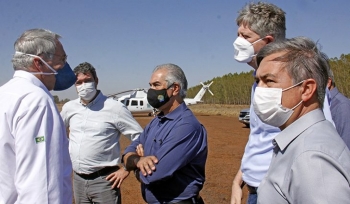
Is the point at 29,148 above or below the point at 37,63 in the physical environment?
below

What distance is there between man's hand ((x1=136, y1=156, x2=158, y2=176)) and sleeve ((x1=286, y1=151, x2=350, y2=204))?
1.58 metres

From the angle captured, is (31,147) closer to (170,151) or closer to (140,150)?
(170,151)

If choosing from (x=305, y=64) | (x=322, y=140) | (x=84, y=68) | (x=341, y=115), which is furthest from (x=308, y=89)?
(x=84, y=68)

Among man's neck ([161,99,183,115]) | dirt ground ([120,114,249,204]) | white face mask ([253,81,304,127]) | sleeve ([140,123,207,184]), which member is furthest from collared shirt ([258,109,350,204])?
dirt ground ([120,114,249,204])

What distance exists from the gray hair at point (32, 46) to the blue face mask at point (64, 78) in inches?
9.7

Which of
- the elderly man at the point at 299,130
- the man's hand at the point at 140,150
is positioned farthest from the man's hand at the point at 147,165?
the elderly man at the point at 299,130

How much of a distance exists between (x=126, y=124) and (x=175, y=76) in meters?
1.44

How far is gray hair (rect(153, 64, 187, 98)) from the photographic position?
336 cm

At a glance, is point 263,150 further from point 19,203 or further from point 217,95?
point 217,95

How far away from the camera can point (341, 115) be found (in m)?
2.88

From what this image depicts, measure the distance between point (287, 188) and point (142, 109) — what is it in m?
37.9

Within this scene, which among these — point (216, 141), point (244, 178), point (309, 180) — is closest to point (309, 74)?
point (309, 180)

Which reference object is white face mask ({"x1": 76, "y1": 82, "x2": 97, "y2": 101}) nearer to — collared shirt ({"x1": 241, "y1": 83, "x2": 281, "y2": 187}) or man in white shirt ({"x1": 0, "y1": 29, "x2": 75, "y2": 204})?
man in white shirt ({"x1": 0, "y1": 29, "x2": 75, "y2": 204})

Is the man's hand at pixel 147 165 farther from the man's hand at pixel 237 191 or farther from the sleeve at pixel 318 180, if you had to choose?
the sleeve at pixel 318 180
